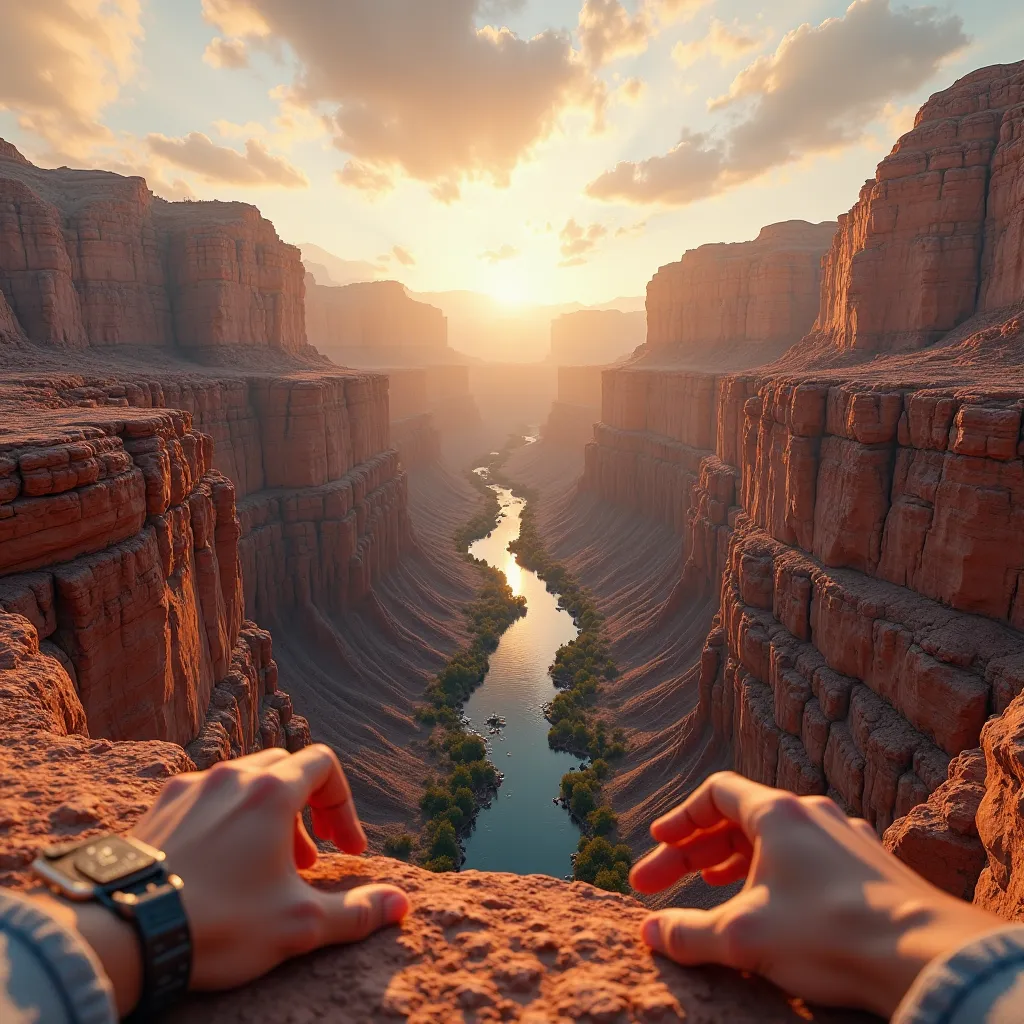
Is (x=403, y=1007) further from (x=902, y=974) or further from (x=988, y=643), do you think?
(x=988, y=643)

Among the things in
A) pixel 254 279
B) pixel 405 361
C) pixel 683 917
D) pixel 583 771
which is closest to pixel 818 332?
pixel 583 771

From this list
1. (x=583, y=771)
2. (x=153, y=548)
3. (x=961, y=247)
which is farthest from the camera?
(x=583, y=771)

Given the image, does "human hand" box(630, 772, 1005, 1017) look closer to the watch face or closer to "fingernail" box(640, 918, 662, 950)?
"fingernail" box(640, 918, 662, 950)

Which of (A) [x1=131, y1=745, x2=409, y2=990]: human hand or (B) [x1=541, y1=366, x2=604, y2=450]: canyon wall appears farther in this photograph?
(B) [x1=541, y1=366, x2=604, y2=450]: canyon wall

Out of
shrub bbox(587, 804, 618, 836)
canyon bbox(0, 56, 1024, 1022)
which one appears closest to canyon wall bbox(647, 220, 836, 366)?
canyon bbox(0, 56, 1024, 1022)

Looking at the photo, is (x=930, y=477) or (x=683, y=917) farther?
(x=930, y=477)

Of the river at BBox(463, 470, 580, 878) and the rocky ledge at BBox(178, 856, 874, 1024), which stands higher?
the rocky ledge at BBox(178, 856, 874, 1024)
